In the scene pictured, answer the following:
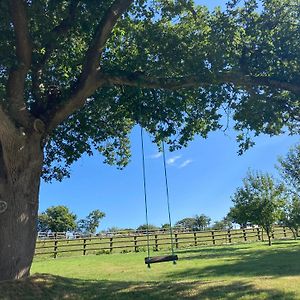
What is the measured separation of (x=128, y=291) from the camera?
855 centimetres

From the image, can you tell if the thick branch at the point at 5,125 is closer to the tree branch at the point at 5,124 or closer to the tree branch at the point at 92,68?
the tree branch at the point at 5,124

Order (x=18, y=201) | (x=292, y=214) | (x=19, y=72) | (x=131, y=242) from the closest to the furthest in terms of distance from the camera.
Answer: (x=18, y=201) < (x=19, y=72) < (x=131, y=242) < (x=292, y=214)

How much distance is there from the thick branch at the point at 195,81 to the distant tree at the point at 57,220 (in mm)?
90551

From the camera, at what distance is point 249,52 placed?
11.3 m

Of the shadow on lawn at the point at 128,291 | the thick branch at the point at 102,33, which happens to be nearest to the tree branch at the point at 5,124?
the thick branch at the point at 102,33

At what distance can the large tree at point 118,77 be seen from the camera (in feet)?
29.5

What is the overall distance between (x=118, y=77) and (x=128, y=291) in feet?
16.6

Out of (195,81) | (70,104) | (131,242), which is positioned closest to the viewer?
(70,104)

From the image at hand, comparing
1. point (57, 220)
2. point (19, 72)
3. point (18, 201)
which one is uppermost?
point (57, 220)

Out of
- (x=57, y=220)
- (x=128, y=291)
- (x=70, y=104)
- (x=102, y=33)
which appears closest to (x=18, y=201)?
(x=70, y=104)

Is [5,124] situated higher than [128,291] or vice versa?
[5,124]

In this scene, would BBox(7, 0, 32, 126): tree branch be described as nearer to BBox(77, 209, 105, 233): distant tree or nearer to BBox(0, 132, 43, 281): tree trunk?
BBox(0, 132, 43, 281): tree trunk

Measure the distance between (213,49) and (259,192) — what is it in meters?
23.0

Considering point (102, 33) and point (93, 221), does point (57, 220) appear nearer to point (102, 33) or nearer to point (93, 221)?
point (93, 221)
